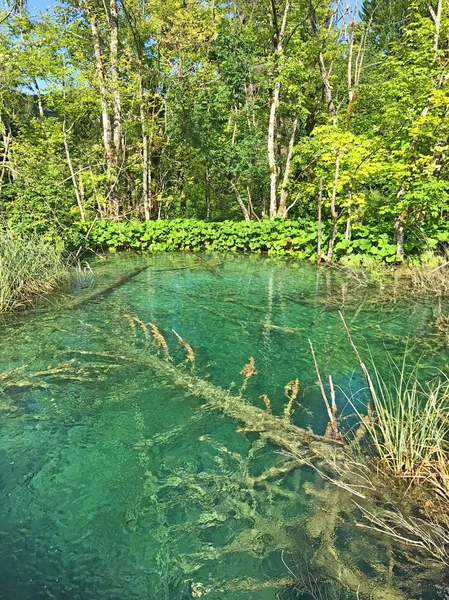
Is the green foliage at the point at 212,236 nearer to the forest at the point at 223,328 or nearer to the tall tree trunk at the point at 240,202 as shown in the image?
the forest at the point at 223,328

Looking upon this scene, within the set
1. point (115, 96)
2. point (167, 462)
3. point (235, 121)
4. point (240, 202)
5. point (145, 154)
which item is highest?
point (115, 96)

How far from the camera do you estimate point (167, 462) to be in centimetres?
304

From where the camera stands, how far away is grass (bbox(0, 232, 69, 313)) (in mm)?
6411

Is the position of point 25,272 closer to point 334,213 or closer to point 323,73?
point 334,213

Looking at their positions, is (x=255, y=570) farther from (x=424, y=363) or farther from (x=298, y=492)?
(x=424, y=363)

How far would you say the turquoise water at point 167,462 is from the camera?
7.04 ft

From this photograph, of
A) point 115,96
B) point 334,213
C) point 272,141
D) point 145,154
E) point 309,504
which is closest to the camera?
point 309,504

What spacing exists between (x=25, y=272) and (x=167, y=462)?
5.06 metres

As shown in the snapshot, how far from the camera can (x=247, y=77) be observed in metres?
13.2

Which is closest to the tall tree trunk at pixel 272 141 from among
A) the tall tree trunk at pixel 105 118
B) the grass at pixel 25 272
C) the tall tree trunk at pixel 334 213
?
the tall tree trunk at pixel 334 213

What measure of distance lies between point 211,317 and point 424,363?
3.06 m

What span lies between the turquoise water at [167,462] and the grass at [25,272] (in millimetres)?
486

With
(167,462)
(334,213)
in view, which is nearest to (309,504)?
(167,462)

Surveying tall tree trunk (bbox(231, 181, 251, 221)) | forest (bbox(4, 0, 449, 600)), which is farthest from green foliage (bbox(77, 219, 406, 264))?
tall tree trunk (bbox(231, 181, 251, 221))
